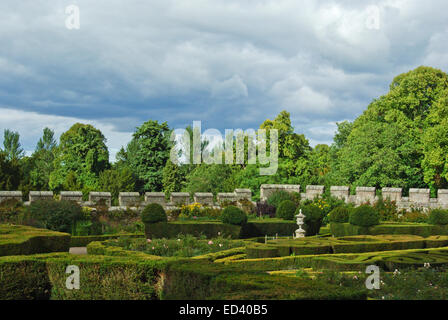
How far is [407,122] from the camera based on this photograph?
3045 cm

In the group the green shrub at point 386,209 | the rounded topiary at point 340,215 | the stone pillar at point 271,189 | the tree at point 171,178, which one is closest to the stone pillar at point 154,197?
the stone pillar at point 271,189

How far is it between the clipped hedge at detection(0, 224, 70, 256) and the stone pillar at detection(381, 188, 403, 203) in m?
17.3

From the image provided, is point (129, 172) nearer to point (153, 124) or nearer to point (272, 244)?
point (153, 124)

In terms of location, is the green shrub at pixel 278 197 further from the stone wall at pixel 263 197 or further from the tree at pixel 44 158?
the tree at pixel 44 158

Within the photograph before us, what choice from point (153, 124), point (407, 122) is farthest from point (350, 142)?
point (153, 124)

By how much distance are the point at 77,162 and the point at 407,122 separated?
24490 mm

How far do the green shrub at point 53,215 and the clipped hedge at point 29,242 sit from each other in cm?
667

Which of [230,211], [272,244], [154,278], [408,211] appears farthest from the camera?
[408,211]

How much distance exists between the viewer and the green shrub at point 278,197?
23875 millimetres

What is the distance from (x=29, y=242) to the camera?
35.2 ft

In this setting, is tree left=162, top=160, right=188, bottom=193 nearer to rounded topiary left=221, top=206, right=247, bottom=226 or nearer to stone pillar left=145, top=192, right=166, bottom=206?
stone pillar left=145, top=192, right=166, bottom=206

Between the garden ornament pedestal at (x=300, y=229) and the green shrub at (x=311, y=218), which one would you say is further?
the green shrub at (x=311, y=218)

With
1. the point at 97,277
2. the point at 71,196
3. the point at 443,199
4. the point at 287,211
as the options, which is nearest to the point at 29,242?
the point at 97,277

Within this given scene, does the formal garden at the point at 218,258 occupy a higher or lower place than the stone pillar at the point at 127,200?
lower
